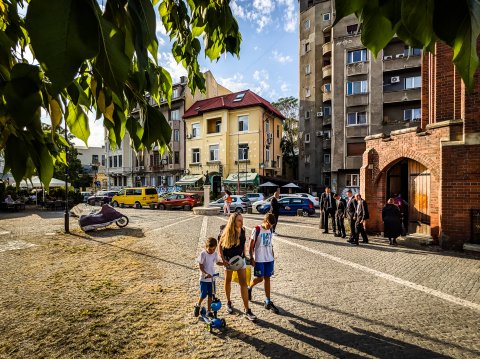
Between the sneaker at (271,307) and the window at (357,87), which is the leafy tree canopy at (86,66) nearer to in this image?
the sneaker at (271,307)

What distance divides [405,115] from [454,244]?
984 inches

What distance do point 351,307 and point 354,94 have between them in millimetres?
30661

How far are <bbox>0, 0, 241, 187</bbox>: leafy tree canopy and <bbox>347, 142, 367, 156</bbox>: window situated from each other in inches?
1237

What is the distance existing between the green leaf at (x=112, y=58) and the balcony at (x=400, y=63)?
34.3 m

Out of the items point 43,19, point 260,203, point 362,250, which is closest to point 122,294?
point 43,19

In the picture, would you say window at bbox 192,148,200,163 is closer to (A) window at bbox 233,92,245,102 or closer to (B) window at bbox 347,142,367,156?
(A) window at bbox 233,92,245,102

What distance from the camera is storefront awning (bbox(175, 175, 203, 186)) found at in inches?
1400

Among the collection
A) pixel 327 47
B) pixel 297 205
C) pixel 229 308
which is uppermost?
pixel 327 47

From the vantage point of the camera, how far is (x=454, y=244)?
955 cm

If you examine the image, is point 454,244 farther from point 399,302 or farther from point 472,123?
point 399,302

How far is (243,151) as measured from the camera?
34906 mm

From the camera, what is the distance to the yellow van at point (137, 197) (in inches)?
1162

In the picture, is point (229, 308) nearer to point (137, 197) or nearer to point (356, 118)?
point (137, 197)

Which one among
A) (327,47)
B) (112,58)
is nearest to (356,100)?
(327,47)
